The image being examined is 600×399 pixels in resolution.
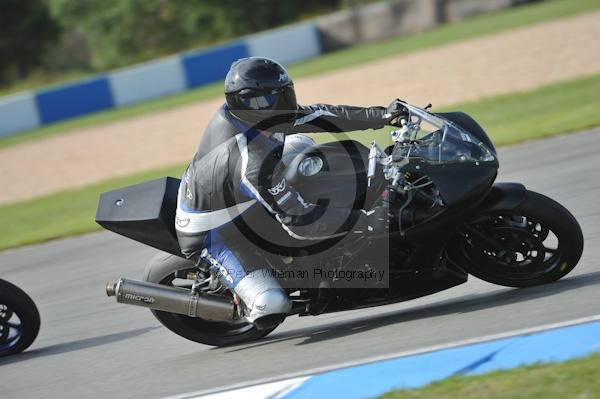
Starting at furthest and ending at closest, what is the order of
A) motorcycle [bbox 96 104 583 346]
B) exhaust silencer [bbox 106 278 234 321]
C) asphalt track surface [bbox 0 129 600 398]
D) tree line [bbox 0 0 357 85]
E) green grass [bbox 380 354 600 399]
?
tree line [bbox 0 0 357 85], exhaust silencer [bbox 106 278 234 321], motorcycle [bbox 96 104 583 346], asphalt track surface [bbox 0 129 600 398], green grass [bbox 380 354 600 399]

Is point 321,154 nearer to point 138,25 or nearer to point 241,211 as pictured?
point 241,211

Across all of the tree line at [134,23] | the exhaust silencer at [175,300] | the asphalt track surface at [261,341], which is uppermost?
the tree line at [134,23]

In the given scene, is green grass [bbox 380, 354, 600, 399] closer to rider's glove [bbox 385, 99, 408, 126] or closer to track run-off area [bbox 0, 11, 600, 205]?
rider's glove [bbox 385, 99, 408, 126]

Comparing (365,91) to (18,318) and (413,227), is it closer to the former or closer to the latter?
(18,318)

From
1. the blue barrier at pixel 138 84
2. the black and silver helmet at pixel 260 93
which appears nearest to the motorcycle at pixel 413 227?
the black and silver helmet at pixel 260 93

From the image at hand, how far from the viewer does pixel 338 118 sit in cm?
555

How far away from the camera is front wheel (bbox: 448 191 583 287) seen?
201 inches

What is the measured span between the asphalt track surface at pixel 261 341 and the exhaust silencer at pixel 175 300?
1.03 feet

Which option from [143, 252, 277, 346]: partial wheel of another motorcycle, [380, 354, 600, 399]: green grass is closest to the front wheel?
[380, 354, 600, 399]: green grass

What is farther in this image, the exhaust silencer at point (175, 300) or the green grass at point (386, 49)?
Result: the green grass at point (386, 49)

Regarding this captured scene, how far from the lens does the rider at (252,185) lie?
5070 mm

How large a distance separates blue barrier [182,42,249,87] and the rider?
70.8ft

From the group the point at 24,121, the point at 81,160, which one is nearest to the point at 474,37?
the point at 81,160

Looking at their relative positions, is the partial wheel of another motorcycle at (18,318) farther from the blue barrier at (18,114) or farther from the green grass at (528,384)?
the blue barrier at (18,114)
